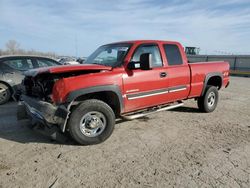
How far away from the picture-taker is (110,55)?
5129 millimetres

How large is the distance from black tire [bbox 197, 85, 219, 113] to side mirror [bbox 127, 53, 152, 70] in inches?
103

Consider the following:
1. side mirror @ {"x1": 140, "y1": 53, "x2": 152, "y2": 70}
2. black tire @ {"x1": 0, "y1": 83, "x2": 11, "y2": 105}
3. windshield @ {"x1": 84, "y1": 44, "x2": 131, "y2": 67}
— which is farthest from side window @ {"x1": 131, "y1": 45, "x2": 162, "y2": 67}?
black tire @ {"x1": 0, "y1": 83, "x2": 11, "y2": 105}

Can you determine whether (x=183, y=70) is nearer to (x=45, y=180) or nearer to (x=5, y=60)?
(x=45, y=180)

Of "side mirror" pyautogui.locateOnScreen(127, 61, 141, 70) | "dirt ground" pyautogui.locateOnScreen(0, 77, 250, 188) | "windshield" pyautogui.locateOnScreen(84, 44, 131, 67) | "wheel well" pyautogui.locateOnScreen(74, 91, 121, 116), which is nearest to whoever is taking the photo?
"dirt ground" pyautogui.locateOnScreen(0, 77, 250, 188)

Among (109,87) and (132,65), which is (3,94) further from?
(132,65)

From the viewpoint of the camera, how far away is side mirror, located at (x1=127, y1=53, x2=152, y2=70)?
442cm

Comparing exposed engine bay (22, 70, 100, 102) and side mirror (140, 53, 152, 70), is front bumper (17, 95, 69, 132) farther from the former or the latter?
side mirror (140, 53, 152, 70)

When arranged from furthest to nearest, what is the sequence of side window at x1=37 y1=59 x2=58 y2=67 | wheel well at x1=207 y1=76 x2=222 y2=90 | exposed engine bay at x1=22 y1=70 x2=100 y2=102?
side window at x1=37 y1=59 x2=58 y2=67, wheel well at x1=207 y1=76 x2=222 y2=90, exposed engine bay at x1=22 y1=70 x2=100 y2=102

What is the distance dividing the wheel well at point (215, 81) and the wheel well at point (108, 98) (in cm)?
346

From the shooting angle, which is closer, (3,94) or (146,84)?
(146,84)

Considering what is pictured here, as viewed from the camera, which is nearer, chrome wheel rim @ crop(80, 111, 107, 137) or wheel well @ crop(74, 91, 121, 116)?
chrome wheel rim @ crop(80, 111, 107, 137)

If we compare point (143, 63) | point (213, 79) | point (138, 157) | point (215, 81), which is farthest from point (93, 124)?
point (215, 81)

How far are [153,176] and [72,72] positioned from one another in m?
2.24

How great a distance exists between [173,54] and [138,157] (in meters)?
2.84
